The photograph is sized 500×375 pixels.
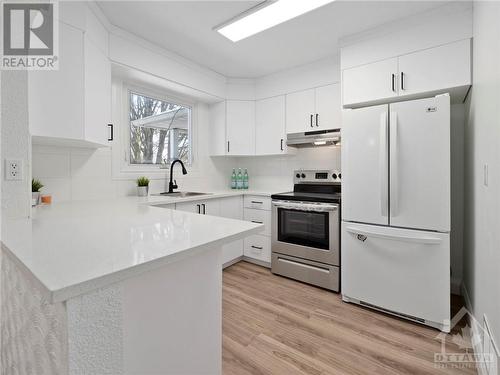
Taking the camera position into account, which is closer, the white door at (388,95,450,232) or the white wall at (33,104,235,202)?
the white door at (388,95,450,232)

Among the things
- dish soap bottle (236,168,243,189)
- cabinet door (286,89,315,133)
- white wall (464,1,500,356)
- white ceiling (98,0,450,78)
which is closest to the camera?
white wall (464,1,500,356)

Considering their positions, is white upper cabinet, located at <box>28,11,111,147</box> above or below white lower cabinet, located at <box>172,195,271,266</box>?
above

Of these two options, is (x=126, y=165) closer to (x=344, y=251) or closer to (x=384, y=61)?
(x=344, y=251)

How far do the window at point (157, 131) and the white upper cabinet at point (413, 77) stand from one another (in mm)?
1981

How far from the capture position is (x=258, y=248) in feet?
10.1

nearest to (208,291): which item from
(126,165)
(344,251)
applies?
(344,251)

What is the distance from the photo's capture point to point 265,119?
3.29 metres

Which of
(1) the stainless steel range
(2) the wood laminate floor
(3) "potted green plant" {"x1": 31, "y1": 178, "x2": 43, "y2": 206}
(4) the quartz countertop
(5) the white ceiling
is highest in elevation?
(5) the white ceiling

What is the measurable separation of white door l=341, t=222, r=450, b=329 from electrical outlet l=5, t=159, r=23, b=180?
2302 millimetres

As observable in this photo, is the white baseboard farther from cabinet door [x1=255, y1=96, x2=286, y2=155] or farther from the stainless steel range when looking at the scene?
cabinet door [x1=255, y1=96, x2=286, y2=155]

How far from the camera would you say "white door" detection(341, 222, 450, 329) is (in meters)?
1.83

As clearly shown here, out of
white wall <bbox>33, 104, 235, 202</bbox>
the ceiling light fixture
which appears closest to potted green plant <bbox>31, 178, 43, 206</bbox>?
white wall <bbox>33, 104, 235, 202</bbox>

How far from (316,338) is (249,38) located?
8.47 feet

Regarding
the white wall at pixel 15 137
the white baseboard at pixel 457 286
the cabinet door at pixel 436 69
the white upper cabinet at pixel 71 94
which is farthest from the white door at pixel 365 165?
the white wall at pixel 15 137
